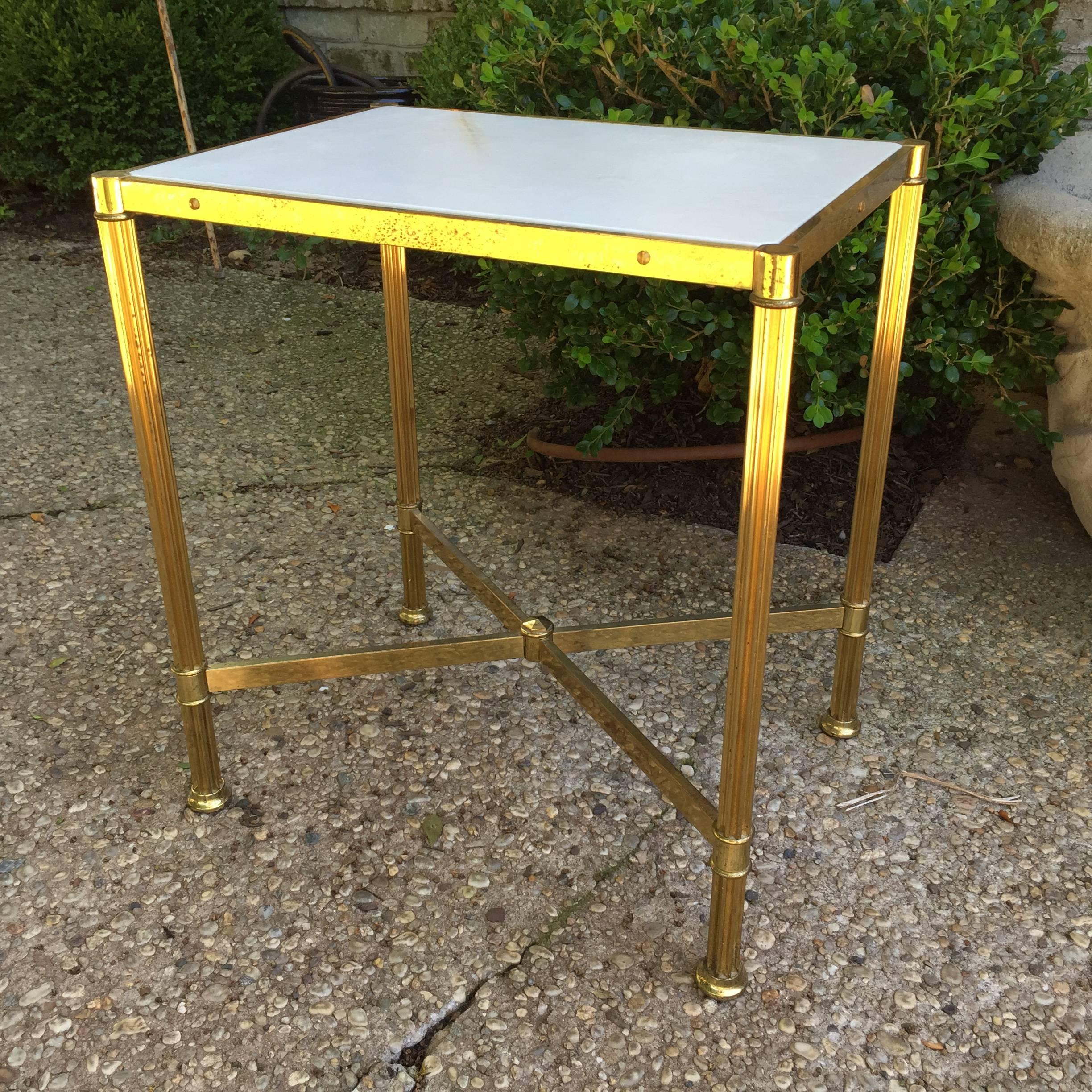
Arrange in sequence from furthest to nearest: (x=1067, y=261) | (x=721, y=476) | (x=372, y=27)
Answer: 1. (x=372, y=27)
2. (x=721, y=476)
3. (x=1067, y=261)

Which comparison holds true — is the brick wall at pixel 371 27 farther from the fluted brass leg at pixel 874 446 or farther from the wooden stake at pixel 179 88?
the fluted brass leg at pixel 874 446

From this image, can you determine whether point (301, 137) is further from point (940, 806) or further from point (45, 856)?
point (940, 806)

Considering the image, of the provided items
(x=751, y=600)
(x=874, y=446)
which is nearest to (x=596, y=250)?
(x=751, y=600)

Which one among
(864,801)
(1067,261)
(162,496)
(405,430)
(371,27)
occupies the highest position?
(371,27)

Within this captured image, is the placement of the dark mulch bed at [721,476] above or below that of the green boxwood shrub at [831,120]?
below

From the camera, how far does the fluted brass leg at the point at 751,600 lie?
1101 millimetres

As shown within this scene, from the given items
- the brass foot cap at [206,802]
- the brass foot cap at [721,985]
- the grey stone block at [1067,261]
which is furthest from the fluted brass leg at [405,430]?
the grey stone block at [1067,261]

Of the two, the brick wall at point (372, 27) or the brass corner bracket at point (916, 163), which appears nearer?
the brass corner bracket at point (916, 163)

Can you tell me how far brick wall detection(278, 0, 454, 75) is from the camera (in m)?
4.83

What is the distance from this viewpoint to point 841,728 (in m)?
1.98

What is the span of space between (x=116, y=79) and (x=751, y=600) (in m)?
4.43

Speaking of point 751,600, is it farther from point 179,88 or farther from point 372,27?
point 372,27

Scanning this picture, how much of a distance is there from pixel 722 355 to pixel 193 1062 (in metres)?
1.64

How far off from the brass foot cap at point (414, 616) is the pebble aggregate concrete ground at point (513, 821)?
0.02 metres
